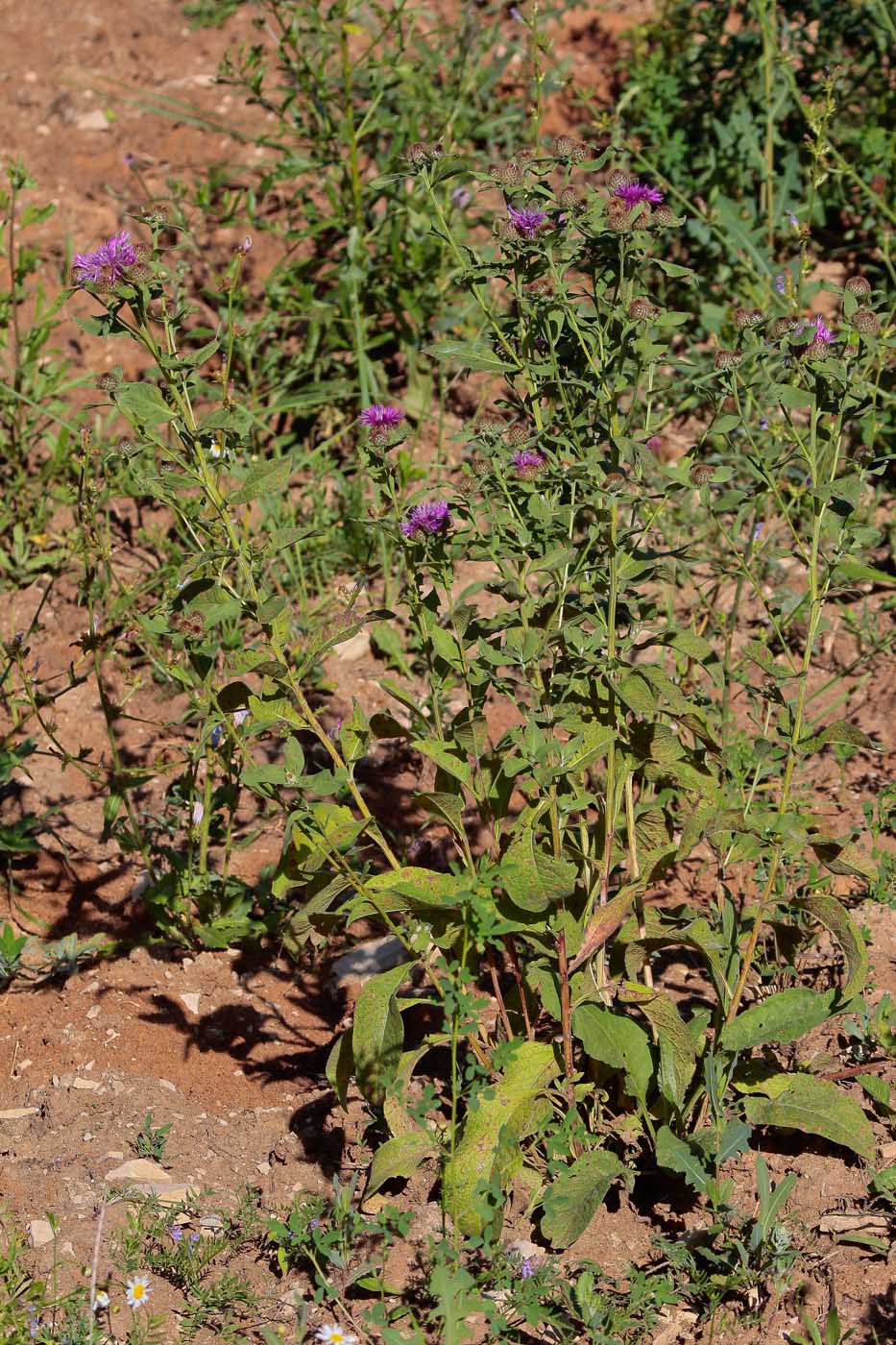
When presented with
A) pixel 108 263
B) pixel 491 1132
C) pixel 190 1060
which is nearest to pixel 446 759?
pixel 491 1132

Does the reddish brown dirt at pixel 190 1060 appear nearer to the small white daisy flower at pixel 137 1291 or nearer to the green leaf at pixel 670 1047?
the small white daisy flower at pixel 137 1291

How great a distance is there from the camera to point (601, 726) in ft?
8.68

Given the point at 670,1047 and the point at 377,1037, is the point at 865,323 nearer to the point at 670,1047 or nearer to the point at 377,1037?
the point at 670,1047

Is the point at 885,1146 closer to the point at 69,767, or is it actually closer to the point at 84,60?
the point at 69,767

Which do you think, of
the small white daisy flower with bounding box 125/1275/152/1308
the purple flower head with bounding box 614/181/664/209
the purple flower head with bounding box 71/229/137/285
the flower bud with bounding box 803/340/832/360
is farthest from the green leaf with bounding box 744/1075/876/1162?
the purple flower head with bounding box 71/229/137/285

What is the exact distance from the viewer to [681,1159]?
257 centimetres

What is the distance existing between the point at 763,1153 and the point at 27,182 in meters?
4.26

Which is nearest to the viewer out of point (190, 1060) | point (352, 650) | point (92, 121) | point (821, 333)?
point (821, 333)

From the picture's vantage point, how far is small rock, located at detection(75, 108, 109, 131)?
233 inches

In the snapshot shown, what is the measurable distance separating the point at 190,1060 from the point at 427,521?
1.31m

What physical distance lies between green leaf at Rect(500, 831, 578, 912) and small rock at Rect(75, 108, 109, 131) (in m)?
4.51

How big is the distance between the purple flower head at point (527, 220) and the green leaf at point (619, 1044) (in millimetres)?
1436

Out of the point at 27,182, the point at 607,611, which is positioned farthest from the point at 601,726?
the point at 27,182

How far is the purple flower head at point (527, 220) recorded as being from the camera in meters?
2.51
